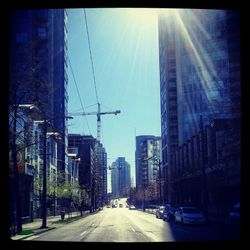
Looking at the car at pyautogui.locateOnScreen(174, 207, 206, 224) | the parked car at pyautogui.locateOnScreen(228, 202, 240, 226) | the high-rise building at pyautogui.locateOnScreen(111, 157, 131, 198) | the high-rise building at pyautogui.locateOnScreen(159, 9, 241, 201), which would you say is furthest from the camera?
the car at pyautogui.locateOnScreen(174, 207, 206, 224)

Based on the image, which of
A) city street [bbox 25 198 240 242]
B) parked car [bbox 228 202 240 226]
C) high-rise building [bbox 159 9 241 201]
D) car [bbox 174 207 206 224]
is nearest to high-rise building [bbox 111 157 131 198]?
high-rise building [bbox 159 9 241 201]

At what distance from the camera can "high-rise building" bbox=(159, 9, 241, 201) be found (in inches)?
482

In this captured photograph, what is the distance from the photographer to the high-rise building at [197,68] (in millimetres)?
12230

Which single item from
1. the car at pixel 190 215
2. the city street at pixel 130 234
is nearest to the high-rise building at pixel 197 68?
the car at pixel 190 215

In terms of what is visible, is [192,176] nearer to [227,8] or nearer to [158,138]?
[158,138]

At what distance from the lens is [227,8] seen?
30.9 ft

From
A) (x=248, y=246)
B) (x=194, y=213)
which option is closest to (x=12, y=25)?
(x=248, y=246)

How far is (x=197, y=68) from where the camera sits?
108 ft

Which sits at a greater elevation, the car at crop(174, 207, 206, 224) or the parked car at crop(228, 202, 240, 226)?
the parked car at crop(228, 202, 240, 226)

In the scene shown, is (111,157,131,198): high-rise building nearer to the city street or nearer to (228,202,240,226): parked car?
the city street

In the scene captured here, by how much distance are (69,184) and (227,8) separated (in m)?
41.1

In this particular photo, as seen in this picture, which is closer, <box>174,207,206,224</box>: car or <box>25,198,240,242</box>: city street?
<box>25,198,240,242</box>: city street

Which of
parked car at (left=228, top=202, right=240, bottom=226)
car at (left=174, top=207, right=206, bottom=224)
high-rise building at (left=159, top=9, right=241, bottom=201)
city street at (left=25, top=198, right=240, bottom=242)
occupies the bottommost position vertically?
car at (left=174, top=207, right=206, bottom=224)

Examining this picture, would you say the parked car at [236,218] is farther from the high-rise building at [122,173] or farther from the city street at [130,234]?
the high-rise building at [122,173]
